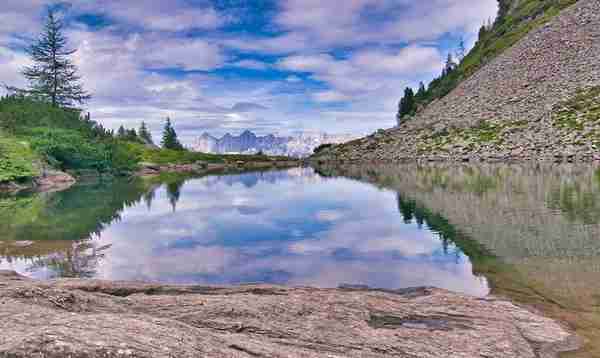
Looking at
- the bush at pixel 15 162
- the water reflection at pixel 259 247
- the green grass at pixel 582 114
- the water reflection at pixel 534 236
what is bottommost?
the water reflection at pixel 259 247

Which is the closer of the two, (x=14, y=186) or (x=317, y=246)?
(x=317, y=246)

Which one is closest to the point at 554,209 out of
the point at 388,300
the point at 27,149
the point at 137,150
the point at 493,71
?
the point at 388,300

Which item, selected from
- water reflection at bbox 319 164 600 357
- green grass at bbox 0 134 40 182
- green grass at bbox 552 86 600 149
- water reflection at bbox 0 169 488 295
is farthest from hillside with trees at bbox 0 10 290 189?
green grass at bbox 552 86 600 149

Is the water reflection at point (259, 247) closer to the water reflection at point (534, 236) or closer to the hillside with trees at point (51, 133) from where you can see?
the water reflection at point (534, 236)

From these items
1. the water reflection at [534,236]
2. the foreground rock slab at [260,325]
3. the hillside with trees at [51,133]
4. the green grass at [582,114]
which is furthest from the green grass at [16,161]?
the green grass at [582,114]

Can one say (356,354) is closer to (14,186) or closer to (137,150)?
(14,186)

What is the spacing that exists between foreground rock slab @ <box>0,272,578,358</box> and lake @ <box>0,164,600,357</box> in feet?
8.82

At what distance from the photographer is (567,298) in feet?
55.1

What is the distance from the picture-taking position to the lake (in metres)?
20.7

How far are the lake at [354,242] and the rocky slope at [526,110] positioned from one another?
62.4 metres

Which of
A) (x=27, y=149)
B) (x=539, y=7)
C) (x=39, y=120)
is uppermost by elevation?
(x=539, y=7)

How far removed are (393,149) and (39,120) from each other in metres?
116

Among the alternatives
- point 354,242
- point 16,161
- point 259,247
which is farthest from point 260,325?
point 16,161

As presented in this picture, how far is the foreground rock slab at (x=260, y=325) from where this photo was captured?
7.52 meters
